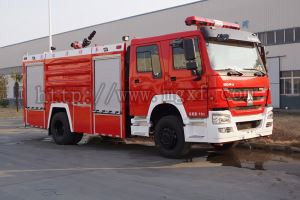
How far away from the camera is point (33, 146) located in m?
12.5

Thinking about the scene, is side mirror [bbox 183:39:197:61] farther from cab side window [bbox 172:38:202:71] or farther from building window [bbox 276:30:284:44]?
building window [bbox 276:30:284:44]

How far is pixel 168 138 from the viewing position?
961cm

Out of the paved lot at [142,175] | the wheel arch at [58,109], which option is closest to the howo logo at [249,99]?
the paved lot at [142,175]

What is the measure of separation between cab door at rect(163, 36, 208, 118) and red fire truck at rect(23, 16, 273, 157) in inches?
0.8

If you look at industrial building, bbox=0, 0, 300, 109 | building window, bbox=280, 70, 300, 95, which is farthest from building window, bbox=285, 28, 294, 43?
building window, bbox=280, 70, 300, 95

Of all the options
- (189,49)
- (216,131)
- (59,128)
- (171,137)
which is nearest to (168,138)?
(171,137)

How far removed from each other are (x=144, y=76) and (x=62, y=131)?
13.3 feet

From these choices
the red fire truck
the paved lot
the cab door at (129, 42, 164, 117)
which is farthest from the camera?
the cab door at (129, 42, 164, 117)

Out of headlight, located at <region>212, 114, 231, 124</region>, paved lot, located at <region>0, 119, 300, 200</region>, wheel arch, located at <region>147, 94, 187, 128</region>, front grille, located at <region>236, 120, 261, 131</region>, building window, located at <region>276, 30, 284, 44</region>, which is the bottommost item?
paved lot, located at <region>0, 119, 300, 200</region>

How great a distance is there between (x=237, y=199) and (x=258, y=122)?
151 inches

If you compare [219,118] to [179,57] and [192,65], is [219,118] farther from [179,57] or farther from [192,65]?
[179,57]

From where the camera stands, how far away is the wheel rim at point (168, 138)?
31.3 feet

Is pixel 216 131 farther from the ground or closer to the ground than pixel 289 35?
closer to the ground

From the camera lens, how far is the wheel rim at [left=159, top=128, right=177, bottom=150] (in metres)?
9.54
